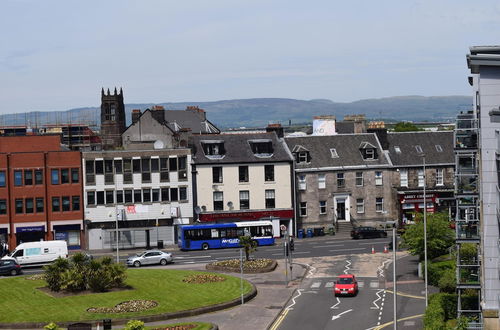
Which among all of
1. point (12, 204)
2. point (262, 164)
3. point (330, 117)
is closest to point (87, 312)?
point (12, 204)

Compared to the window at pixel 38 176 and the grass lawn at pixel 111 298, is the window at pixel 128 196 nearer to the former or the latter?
the window at pixel 38 176

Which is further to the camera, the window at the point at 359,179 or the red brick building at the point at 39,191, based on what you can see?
the window at the point at 359,179

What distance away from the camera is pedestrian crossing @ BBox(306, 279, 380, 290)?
65.4 metres

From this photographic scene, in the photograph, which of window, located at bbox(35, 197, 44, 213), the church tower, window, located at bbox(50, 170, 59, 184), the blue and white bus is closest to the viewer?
the blue and white bus

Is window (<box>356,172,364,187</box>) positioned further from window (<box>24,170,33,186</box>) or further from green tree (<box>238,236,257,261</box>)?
window (<box>24,170,33,186</box>)

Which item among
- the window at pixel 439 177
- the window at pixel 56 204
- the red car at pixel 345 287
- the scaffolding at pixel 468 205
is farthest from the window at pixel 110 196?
the scaffolding at pixel 468 205

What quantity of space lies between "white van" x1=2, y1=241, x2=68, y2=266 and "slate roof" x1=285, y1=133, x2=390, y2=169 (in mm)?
30185

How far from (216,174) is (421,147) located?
2462cm

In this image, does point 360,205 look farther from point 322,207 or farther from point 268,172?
point 268,172

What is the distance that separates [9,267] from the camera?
74250mm

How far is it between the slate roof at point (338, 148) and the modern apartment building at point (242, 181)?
10.5ft

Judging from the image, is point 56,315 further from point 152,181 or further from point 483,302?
point 152,181

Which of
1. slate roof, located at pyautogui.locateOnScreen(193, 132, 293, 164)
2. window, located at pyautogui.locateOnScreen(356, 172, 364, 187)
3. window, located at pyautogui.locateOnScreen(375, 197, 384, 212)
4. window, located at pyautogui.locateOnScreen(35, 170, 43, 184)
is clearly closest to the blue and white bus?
slate roof, located at pyautogui.locateOnScreen(193, 132, 293, 164)

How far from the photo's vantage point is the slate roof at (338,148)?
99250 mm
